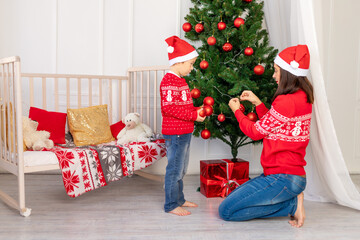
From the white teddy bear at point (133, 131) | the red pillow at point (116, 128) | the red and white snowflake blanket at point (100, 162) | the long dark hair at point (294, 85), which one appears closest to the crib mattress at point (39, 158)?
the red and white snowflake blanket at point (100, 162)

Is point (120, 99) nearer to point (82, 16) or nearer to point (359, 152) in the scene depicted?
point (82, 16)

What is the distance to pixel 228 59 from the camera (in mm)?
2428

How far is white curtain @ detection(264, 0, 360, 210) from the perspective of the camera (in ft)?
6.87

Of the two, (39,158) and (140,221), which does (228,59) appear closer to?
(140,221)

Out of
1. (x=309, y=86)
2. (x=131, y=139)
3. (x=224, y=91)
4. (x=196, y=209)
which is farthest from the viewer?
(x=131, y=139)

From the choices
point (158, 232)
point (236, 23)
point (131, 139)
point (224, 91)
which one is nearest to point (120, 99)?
point (131, 139)

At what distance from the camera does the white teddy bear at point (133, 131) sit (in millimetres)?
2645

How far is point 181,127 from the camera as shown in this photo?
2.05m

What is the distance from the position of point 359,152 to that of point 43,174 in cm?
283

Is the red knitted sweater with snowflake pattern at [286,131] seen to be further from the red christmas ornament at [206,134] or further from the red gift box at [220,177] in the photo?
the red gift box at [220,177]

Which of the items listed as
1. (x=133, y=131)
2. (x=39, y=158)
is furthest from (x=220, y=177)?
(x=39, y=158)

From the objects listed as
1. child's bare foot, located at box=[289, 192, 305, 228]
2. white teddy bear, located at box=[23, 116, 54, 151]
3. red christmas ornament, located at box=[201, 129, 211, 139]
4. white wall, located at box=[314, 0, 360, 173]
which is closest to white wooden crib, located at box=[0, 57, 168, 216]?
white teddy bear, located at box=[23, 116, 54, 151]

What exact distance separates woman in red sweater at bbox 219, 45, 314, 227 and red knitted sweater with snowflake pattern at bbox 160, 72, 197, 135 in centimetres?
35

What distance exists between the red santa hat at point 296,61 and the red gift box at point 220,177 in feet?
2.70
